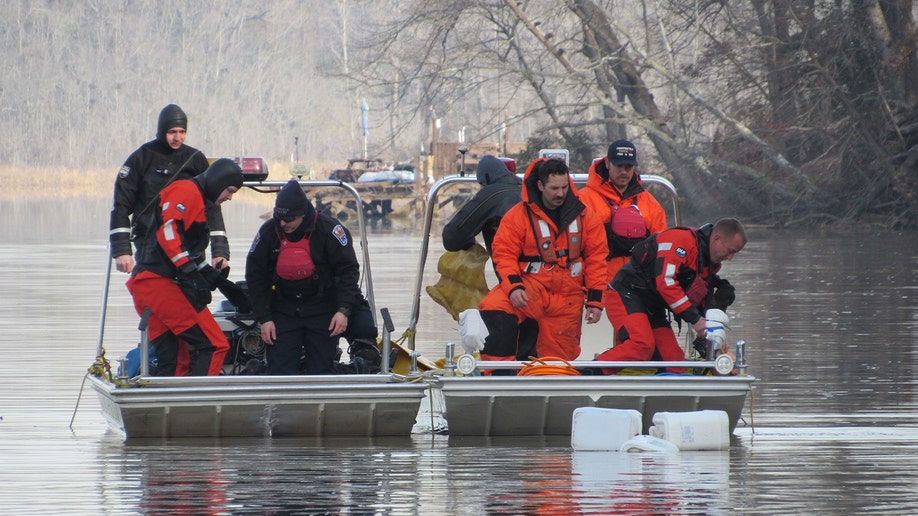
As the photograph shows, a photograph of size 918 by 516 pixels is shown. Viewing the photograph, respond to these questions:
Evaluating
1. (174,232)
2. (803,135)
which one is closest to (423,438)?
(174,232)

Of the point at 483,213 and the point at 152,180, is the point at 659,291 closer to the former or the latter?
the point at 483,213

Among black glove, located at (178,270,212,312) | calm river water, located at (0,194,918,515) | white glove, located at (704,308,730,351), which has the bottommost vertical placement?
calm river water, located at (0,194,918,515)

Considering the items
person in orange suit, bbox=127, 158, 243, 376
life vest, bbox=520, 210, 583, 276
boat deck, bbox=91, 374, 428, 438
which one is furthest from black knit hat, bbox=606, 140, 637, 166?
person in orange suit, bbox=127, 158, 243, 376

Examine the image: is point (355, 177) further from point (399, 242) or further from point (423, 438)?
point (423, 438)

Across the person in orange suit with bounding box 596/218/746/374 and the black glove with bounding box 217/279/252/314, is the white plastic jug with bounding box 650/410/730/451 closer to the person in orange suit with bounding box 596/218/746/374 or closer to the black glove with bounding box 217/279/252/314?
the person in orange suit with bounding box 596/218/746/374

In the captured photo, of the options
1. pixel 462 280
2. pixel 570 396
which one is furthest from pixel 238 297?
pixel 570 396

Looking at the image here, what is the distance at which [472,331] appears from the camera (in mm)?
7453

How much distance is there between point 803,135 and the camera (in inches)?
1282

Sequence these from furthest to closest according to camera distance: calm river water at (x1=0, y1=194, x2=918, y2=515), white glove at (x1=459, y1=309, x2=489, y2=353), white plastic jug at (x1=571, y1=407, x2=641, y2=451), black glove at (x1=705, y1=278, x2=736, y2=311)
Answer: black glove at (x1=705, y1=278, x2=736, y2=311), white glove at (x1=459, y1=309, x2=489, y2=353), white plastic jug at (x1=571, y1=407, x2=641, y2=451), calm river water at (x1=0, y1=194, x2=918, y2=515)

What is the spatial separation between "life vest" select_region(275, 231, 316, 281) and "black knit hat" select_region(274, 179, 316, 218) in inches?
7.5

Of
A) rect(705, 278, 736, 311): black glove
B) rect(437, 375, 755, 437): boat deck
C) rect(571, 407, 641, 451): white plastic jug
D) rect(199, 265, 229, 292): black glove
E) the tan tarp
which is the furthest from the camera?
the tan tarp

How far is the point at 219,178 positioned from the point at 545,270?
5.80 feet

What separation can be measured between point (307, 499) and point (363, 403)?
146cm

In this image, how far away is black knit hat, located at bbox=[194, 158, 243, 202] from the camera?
774cm
